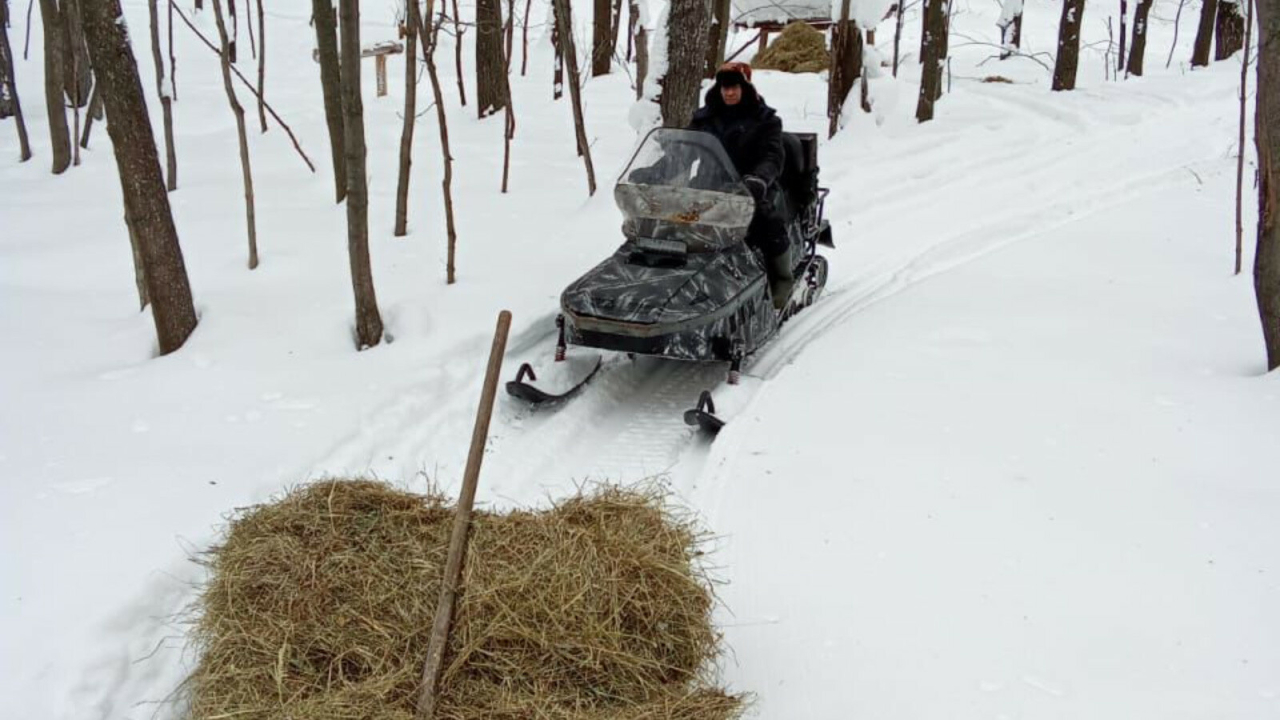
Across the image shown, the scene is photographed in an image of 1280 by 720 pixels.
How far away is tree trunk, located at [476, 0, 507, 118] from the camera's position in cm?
1334

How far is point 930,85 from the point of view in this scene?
1376cm

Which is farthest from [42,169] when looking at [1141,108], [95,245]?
[1141,108]

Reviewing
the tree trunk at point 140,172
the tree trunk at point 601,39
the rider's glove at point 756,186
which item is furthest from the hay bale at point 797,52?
the tree trunk at point 140,172

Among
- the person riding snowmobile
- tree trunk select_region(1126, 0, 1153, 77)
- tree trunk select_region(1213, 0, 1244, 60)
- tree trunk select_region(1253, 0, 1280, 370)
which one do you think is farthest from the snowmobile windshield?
tree trunk select_region(1213, 0, 1244, 60)

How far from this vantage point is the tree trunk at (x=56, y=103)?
11844 millimetres

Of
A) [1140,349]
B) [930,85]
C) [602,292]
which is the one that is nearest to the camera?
[602,292]

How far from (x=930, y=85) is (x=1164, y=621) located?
37.2 feet

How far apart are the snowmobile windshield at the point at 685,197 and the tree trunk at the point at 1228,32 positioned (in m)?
19.9

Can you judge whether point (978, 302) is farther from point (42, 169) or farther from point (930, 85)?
point (42, 169)

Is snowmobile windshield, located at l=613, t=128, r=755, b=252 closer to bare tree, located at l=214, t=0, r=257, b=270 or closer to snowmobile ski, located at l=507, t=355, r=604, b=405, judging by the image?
snowmobile ski, located at l=507, t=355, r=604, b=405

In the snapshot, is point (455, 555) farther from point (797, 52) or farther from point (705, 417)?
point (797, 52)

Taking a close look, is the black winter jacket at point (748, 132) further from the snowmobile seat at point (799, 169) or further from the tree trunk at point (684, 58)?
the tree trunk at point (684, 58)

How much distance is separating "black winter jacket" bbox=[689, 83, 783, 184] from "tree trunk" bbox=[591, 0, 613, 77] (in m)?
11.9

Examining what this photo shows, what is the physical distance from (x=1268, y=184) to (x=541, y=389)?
4.38 m
